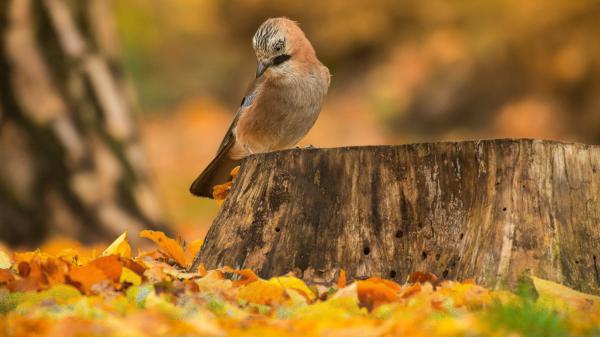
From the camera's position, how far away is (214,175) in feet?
17.4

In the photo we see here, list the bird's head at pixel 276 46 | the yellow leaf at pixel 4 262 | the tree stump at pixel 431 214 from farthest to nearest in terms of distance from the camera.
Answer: the bird's head at pixel 276 46, the yellow leaf at pixel 4 262, the tree stump at pixel 431 214

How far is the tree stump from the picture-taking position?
410 cm

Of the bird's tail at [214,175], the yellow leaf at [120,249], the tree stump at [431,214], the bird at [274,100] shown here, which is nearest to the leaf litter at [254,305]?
the tree stump at [431,214]

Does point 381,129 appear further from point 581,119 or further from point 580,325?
point 580,325

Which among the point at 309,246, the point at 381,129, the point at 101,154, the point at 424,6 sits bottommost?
the point at 309,246

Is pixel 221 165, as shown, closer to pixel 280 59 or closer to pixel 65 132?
pixel 280 59

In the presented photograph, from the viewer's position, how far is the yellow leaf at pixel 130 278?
385 centimetres

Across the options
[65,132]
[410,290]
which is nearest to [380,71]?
[65,132]

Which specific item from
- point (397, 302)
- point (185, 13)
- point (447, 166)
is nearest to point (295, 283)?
point (397, 302)

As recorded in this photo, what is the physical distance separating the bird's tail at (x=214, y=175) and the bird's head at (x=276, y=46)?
1.63 ft

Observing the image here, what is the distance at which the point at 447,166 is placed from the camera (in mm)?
4238

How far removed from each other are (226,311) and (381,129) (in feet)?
41.3

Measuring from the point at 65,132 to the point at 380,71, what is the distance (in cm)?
1077

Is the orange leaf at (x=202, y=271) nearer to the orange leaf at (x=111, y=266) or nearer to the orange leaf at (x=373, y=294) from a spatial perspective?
the orange leaf at (x=111, y=266)
